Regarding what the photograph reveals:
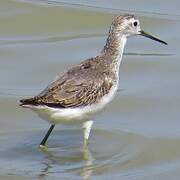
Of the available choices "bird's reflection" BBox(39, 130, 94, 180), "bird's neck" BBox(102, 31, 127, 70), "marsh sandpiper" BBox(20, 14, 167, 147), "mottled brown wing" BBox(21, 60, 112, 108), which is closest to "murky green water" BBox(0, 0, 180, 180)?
"bird's reflection" BBox(39, 130, 94, 180)

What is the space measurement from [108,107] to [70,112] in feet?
5.04

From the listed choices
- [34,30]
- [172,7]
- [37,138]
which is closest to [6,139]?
[37,138]

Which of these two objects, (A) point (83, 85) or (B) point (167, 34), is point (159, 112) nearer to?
(A) point (83, 85)

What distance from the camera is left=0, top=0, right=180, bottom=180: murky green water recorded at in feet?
27.2

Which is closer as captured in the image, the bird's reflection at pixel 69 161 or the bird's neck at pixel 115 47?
the bird's reflection at pixel 69 161

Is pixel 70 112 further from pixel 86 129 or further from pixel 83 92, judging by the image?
pixel 86 129

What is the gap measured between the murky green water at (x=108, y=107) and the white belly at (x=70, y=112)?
16.8 inches

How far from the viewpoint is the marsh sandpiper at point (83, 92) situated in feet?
26.8

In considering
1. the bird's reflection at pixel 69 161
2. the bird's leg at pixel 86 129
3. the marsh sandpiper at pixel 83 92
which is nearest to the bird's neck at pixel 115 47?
the marsh sandpiper at pixel 83 92

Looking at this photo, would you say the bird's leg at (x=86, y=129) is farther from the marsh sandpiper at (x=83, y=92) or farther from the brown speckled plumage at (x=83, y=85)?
the brown speckled plumage at (x=83, y=85)

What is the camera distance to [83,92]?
27.6ft

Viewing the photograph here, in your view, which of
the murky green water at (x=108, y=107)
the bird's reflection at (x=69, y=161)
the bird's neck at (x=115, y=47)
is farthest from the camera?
the bird's neck at (x=115, y=47)

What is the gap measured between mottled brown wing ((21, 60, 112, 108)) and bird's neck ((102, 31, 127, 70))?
1.22 feet

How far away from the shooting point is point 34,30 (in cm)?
1212
